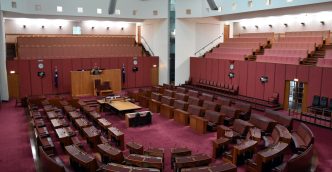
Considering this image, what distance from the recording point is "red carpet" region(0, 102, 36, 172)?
Result: 25.8 feet

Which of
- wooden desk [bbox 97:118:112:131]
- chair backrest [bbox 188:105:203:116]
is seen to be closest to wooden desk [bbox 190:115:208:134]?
chair backrest [bbox 188:105:203:116]

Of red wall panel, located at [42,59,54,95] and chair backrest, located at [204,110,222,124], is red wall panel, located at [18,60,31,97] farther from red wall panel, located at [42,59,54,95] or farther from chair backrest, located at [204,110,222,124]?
chair backrest, located at [204,110,222,124]

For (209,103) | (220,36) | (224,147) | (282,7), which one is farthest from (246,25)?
(224,147)

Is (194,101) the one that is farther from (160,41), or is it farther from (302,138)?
(160,41)

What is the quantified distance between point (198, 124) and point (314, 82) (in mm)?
5933

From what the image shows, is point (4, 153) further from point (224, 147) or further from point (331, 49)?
point (331, 49)

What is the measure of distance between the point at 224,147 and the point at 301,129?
2.78 metres

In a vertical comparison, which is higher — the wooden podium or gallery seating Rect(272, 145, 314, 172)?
the wooden podium

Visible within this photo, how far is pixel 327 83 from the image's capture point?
12344mm

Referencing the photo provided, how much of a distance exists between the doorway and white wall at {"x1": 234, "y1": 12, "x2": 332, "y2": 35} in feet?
16.4

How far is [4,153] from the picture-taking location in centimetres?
872

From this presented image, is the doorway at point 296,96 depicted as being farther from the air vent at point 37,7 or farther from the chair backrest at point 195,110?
the air vent at point 37,7

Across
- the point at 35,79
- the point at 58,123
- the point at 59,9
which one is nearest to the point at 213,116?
the point at 58,123

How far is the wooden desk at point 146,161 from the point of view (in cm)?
682
